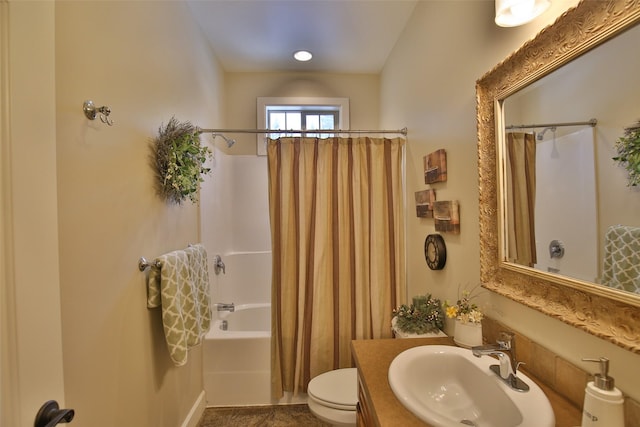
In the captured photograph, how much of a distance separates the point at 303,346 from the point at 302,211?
969 millimetres

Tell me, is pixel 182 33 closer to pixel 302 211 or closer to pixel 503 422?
pixel 302 211

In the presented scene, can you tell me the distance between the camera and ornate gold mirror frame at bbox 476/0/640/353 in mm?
650

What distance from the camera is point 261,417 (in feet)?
6.61

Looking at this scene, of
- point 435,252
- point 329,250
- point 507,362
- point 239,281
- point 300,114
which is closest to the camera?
point 507,362

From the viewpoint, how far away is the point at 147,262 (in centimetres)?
132

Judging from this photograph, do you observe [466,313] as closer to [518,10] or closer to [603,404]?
[603,404]

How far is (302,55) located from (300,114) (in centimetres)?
64

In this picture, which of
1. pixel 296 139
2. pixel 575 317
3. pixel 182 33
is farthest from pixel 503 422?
pixel 182 33

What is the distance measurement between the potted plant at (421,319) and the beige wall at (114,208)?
1.27 m

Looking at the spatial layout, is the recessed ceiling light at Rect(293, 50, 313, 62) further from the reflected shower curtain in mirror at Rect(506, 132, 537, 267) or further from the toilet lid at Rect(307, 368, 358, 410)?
the toilet lid at Rect(307, 368, 358, 410)

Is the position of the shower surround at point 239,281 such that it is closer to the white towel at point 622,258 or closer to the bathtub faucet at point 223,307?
the bathtub faucet at point 223,307

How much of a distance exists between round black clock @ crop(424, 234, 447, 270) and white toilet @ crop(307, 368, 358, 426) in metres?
0.84

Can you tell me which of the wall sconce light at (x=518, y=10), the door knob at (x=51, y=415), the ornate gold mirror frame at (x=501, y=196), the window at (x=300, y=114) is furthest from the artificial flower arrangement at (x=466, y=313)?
the window at (x=300, y=114)

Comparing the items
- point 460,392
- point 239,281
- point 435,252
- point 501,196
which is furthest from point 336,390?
point 239,281
